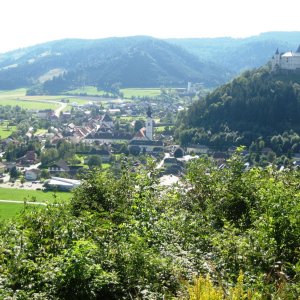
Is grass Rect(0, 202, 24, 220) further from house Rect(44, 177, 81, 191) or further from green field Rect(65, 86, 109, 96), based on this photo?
green field Rect(65, 86, 109, 96)

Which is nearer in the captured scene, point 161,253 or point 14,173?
point 161,253

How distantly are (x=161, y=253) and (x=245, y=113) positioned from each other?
188ft

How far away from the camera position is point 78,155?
183ft

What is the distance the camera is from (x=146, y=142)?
200ft

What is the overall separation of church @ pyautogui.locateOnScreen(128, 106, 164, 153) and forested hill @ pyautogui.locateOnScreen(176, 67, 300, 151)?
11.9 feet

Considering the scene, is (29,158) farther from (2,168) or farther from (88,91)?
(88,91)

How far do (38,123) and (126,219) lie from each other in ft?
242

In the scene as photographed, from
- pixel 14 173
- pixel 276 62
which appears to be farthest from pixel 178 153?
pixel 276 62

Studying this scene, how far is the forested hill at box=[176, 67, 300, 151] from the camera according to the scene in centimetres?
5853

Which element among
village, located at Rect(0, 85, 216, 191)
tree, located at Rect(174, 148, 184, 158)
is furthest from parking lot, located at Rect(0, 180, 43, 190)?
tree, located at Rect(174, 148, 184, 158)

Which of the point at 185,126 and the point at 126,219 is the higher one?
the point at 126,219

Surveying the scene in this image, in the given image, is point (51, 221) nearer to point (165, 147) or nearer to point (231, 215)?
point (231, 215)

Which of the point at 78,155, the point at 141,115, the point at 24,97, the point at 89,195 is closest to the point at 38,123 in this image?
the point at 141,115

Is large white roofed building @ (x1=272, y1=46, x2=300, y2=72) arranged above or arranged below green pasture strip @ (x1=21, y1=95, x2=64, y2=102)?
above
